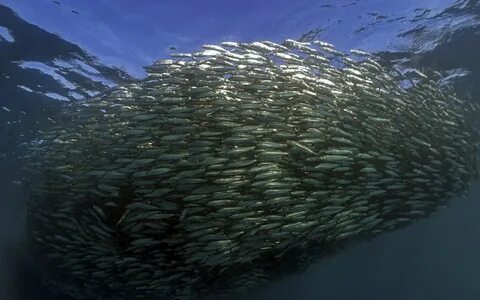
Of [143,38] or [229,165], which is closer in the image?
[229,165]

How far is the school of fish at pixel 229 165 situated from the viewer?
9.99 meters

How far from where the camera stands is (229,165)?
983 centimetres

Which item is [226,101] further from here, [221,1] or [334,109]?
[221,1]

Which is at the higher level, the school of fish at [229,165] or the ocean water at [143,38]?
the ocean water at [143,38]

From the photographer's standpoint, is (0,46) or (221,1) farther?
(0,46)

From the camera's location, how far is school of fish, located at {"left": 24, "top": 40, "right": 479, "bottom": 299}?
393 inches

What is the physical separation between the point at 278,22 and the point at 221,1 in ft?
5.62

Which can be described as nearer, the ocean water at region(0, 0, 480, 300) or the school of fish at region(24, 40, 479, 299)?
the school of fish at region(24, 40, 479, 299)

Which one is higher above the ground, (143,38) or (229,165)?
(143,38)

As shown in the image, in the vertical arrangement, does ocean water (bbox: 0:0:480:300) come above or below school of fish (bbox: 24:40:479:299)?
above

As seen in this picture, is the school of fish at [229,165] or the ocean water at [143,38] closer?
the school of fish at [229,165]

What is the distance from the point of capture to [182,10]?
12.4 metres

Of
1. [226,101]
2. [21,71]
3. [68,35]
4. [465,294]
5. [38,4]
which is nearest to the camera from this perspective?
[226,101]

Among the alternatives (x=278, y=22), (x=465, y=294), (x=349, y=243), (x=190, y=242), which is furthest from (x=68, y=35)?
(x=465, y=294)
